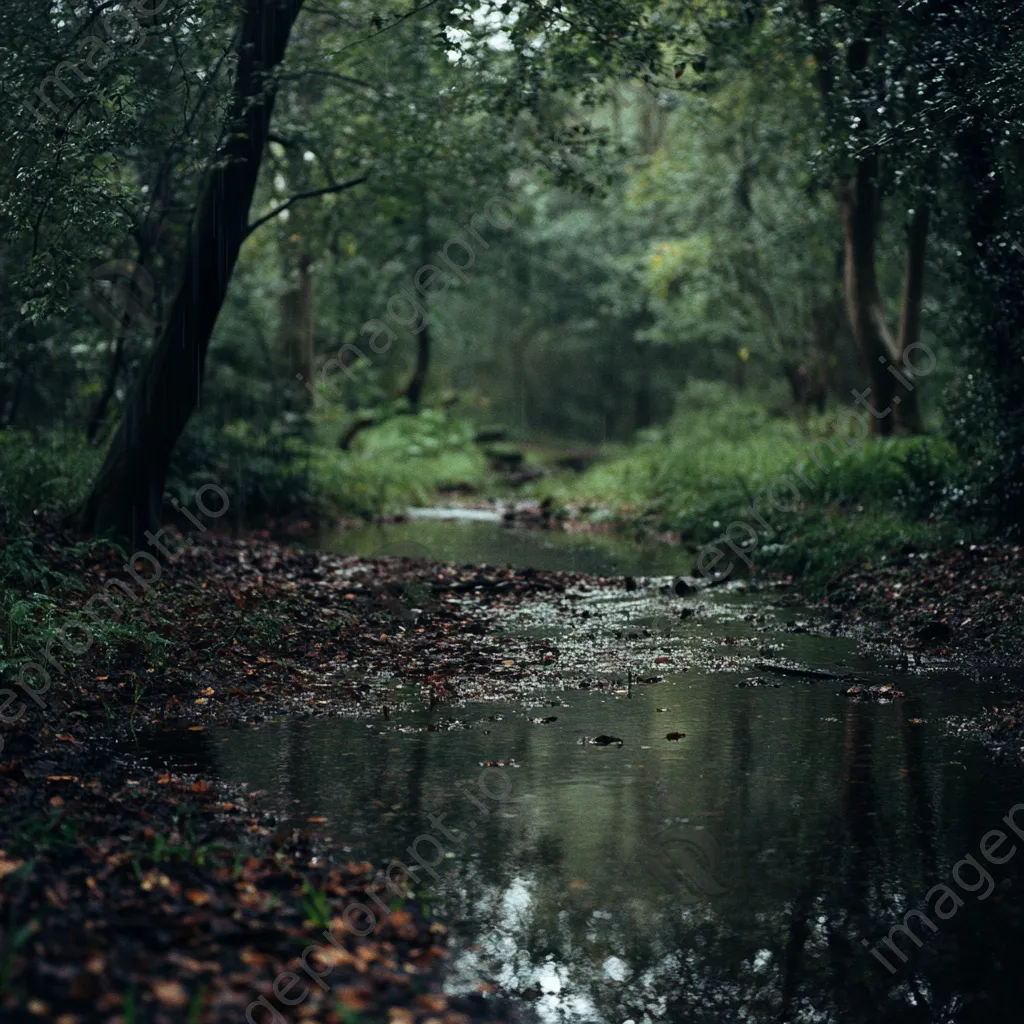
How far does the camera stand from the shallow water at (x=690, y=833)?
174 inches

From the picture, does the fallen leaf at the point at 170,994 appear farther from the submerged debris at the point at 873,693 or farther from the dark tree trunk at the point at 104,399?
the dark tree trunk at the point at 104,399

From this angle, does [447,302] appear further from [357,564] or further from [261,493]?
[357,564]

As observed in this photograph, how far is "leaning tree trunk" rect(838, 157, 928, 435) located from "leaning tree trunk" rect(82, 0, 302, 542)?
1015 centimetres

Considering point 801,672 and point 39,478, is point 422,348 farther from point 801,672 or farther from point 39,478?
point 801,672

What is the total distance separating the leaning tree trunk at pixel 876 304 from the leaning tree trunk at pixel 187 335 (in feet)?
33.3

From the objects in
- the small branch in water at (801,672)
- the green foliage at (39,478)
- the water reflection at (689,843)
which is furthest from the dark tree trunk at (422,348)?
the water reflection at (689,843)

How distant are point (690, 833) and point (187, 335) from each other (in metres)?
8.54

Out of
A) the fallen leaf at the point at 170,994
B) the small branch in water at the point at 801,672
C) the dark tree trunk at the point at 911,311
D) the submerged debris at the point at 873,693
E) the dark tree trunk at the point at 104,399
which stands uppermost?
the dark tree trunk at the point at 911,311

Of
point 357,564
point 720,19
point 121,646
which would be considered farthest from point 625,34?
point 121,646

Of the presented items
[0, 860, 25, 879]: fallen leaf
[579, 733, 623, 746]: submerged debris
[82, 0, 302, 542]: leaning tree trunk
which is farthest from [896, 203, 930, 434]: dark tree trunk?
[0, 860, 25, 879]: fallen leaf

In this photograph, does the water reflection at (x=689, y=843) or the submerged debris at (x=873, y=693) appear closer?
the water reflection at (x=689, y=843)

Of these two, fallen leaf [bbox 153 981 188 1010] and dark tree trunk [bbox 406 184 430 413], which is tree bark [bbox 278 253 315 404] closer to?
dark tree trunk [bbox 406 184 430 413]

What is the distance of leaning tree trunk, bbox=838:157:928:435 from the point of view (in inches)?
749

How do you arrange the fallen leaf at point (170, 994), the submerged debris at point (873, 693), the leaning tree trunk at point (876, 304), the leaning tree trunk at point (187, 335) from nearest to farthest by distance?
1. the fallen leaf at point (170, 994)
2. the submerged debris at point (873, 693)
3. the leaning tree trunk at point (187, 335)
4. the leaning tree trunk at point (876, 304)
